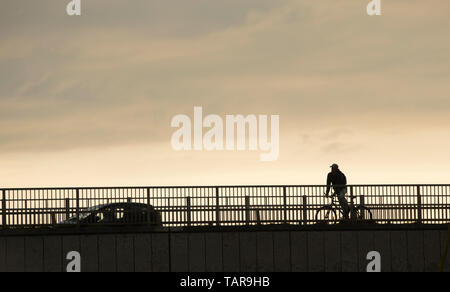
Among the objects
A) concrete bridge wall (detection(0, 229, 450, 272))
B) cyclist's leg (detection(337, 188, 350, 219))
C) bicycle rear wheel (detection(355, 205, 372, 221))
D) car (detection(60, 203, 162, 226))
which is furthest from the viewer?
cyclist's leg (detection(337, 188, 350, 219))

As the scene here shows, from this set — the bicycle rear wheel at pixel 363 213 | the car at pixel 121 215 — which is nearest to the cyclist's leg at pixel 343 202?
the bicycle rear wheel at pixel 363 213

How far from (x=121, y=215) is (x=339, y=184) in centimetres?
767

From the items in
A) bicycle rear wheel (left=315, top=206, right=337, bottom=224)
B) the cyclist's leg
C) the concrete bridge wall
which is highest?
the cyclist's leg

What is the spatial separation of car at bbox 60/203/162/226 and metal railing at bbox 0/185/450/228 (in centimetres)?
19

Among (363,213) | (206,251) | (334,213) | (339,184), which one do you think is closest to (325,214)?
(334,213)

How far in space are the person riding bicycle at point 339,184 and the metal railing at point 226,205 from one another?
Result: 0.53m

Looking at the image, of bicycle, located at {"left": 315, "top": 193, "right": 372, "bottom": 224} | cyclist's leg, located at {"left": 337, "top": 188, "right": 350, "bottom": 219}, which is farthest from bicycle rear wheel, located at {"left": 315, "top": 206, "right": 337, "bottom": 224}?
cyclist's leg, located at {"left": 337, "top": 188, "right": 350, "bottom": 219}

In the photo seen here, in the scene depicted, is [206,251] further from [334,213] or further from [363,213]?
[363,213]

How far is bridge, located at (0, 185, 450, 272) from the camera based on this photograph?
5775 cm

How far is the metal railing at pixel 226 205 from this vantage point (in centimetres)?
5806

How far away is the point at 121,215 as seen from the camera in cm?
5850

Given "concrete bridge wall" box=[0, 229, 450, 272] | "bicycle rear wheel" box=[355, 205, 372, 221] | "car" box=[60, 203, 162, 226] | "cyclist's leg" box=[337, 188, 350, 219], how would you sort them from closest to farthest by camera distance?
"concrete bridge wall" box=[0, 229, 450, 272], "car" box=[60, 203, 162, 226], "bicycle rear wheel" box=[355, 205, 372, 221], "cyclist's leg" box=[337, 188, 350, 219]

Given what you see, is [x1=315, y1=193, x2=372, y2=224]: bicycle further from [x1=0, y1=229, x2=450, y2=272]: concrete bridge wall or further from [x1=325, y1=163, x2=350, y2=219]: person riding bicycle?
[x1=0, y1=229, x2=450, y2=272]: concrete bridge wall
